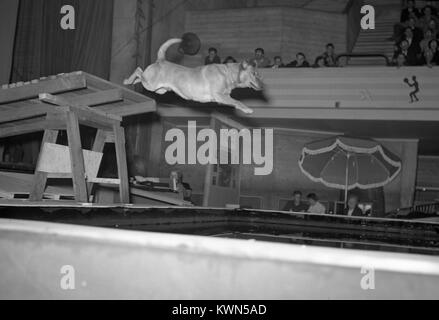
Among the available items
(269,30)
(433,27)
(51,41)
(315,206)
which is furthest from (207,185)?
(433,27)

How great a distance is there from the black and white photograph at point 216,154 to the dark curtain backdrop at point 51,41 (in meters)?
0.03

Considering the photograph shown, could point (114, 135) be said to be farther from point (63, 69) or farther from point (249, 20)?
point (249, 20)

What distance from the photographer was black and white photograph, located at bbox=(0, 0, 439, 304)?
1.36 meters

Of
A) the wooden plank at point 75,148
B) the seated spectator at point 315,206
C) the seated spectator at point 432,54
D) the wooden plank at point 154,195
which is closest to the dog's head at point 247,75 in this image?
the wooden plank at point 75,148

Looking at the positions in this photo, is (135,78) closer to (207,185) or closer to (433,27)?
(207,185)

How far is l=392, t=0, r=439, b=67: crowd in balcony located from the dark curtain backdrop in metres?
6.65

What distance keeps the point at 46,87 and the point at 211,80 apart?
126 cm

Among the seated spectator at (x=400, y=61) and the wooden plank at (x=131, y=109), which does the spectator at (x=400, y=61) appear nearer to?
the seated spectator at (x=400, y=61)

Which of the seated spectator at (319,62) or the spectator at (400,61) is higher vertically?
the seated spectator at (319,62)

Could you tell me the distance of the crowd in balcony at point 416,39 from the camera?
8.40 meters

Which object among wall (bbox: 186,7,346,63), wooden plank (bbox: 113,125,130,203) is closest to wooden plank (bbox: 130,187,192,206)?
wooden plank (bbox: 113,125,130,203)

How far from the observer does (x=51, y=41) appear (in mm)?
8383

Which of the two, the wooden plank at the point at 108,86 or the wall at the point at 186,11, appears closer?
A: the wooden plank at the point at 108,86
